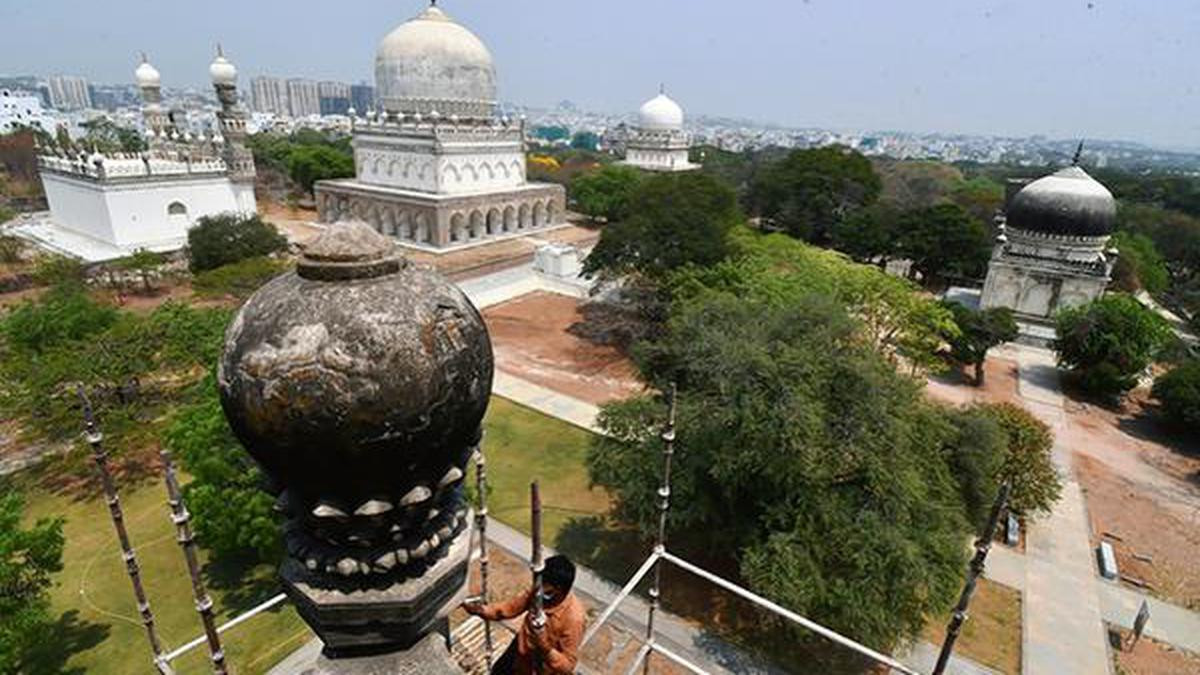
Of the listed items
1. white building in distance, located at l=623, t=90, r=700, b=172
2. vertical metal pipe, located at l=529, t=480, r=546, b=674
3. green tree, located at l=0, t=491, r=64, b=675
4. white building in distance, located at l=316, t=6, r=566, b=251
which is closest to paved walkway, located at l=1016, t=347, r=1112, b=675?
vertical metal pipe, located at l=529, t=480, r=546, b=674

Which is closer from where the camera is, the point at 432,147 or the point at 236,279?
the point at 236,279

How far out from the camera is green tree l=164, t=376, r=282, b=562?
12.2m

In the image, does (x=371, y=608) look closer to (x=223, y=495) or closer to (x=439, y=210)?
(x=223, y=495)

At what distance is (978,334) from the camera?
2683 centimetres

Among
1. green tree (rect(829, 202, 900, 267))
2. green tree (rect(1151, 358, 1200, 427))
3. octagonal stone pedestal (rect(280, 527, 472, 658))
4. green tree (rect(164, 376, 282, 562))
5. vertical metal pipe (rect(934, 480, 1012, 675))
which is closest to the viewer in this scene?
octagonal stone pedestal (rect(280, 527, 472, 658))

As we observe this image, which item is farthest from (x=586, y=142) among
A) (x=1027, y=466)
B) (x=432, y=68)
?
(x=1027, y=466)

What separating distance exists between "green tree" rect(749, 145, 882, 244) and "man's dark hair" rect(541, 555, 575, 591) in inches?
1809

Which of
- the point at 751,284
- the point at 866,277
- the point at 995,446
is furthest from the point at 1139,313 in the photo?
the point at 995,446

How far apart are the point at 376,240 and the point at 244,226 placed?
118ft

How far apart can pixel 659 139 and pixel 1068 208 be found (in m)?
41.2

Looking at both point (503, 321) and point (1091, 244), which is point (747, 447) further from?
point (1091, 244)

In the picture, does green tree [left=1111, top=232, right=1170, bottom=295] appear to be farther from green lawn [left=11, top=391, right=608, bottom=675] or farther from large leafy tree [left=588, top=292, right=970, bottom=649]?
green lawn [left=11, top=391, right=608, bottom=675]

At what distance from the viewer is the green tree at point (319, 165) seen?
57219 mm

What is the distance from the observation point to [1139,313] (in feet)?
83.0
